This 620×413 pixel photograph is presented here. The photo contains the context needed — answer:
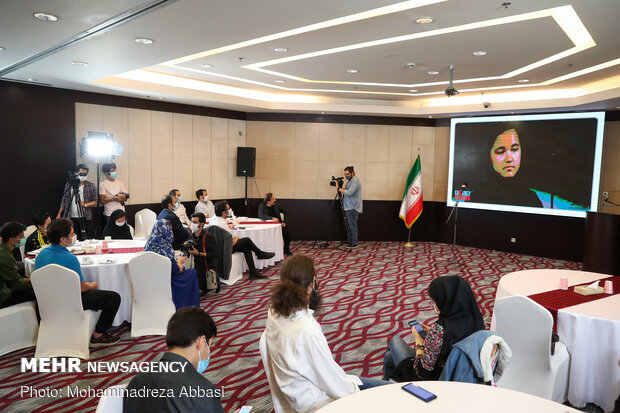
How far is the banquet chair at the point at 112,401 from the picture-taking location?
1610 mm

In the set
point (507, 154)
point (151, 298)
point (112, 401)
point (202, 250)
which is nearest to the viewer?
point (112, 401)

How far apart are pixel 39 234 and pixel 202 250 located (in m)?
2.00

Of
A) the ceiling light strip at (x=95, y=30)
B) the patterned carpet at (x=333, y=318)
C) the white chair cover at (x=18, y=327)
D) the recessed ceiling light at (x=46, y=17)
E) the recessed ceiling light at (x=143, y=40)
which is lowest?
the patterned carpet at (x=333, y=318)

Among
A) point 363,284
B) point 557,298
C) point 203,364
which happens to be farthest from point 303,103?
point 203,364

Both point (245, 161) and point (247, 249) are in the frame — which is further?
point (245, 161)

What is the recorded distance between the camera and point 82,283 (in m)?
4.13

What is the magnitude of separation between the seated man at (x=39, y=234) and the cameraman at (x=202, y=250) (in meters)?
1.73

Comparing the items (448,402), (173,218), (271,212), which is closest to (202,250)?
(173,218)

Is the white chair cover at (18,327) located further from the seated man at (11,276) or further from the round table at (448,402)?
the round table at (448,402)

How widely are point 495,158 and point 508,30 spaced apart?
5.42 m

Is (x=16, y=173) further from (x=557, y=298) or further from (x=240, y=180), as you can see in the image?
(x=557, y=298)

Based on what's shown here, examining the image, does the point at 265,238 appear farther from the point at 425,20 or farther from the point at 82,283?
the point at 425,20

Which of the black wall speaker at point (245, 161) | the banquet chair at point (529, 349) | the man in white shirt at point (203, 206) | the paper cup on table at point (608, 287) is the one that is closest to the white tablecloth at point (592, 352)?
the banquet chair at point (529, 349)

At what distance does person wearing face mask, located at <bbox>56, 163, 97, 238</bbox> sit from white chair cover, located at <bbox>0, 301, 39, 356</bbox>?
3254mm
